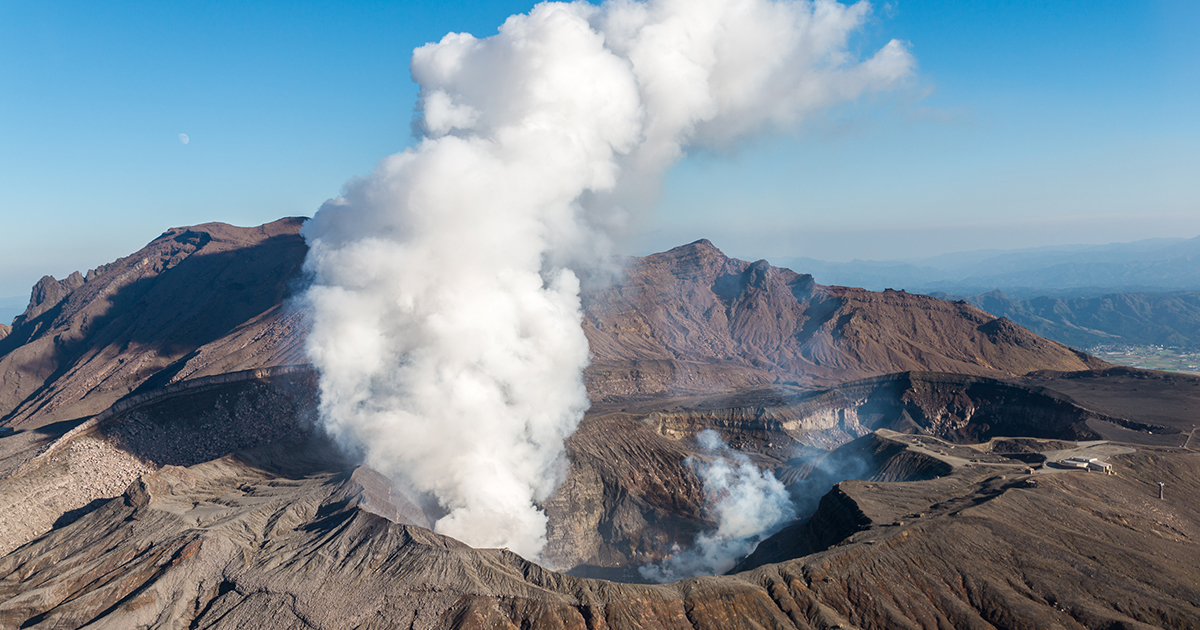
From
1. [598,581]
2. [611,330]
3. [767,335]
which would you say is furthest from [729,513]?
[767,335]

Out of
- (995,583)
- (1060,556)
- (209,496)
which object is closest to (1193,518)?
(1060,556)

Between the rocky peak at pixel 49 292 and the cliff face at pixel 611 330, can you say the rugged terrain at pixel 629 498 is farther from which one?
the rocky peak at pixel 49 292

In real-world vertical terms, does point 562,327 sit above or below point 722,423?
above

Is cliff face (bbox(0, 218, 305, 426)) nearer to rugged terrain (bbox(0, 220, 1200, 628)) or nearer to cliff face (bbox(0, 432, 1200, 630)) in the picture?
rugged terrain (bbox(0, 220, 1200, 628))

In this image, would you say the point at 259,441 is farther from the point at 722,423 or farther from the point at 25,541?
the point at 722,423

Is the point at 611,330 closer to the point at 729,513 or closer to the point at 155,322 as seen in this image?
the point at 729,513

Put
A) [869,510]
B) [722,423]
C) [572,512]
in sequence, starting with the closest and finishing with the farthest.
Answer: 1. [869,510]
2. [572,512]
3. [722,423]

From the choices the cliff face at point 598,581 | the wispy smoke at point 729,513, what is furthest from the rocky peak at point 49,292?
the wispy smoke at point 729,513
